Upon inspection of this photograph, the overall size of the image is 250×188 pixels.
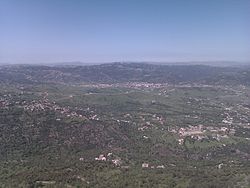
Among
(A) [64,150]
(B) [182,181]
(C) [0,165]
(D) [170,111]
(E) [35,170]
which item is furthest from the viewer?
(D) [170,111]

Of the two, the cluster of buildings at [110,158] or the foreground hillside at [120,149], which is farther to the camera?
the cluster of buildings at [110,158]

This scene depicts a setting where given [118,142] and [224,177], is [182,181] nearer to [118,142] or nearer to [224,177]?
[224,177]

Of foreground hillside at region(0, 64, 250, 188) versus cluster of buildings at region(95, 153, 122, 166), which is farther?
cluster of buildings at region(95, 153, 122, 166)

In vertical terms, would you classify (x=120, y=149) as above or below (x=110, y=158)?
below

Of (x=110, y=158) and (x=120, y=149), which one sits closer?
(x=110, y=158)

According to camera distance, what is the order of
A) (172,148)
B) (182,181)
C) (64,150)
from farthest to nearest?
1. (172,148)
2. (64,150)
3. (182,181)

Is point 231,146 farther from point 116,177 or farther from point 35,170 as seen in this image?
point 35,170

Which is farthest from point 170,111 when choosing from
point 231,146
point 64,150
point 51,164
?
point 51,164

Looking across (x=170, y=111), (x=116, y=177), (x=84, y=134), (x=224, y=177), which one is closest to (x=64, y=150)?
(x=84, y=134)

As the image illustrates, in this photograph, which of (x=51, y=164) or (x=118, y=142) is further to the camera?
(x=118, y=142)
